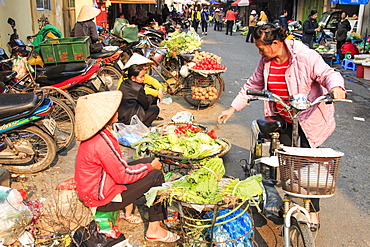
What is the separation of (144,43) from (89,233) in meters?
8.00

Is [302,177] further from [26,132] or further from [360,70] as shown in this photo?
[360,70]

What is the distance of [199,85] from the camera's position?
25.1 ft

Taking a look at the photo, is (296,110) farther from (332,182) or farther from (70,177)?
(70,177)

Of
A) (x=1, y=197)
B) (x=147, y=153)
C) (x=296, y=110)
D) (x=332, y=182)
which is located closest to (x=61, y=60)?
(x=147, y=153)

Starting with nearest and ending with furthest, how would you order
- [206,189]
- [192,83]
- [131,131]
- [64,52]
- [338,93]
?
1. [338,93]
2. [206,189]
3. [131,131]
4. [64,52]
5. [192,83]

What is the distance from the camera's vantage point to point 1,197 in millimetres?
3279

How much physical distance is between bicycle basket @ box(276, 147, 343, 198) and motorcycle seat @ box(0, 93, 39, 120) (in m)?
3.24

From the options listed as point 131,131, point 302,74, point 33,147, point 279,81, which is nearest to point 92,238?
point 33,147

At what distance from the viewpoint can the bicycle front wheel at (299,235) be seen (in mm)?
2586

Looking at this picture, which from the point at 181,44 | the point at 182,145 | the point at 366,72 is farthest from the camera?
the point at 366,72

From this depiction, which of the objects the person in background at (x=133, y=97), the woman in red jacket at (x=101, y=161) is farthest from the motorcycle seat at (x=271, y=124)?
the person in background at (x=133, y=97)

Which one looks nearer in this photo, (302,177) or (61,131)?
(302,177)

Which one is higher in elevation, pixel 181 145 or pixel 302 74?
pixel 302 74

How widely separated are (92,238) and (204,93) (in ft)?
16.1
